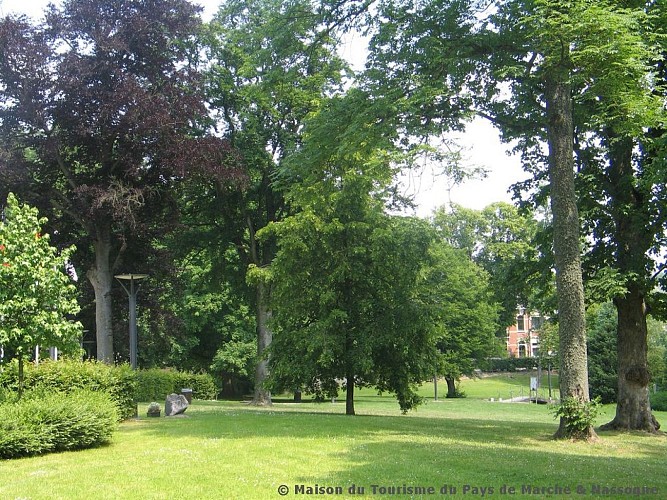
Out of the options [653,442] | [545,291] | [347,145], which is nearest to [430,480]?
[347,145]

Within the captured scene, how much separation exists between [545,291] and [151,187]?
13419 mm

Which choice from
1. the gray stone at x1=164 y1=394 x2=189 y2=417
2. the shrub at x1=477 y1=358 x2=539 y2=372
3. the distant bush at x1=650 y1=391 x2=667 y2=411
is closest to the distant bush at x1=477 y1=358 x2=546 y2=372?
the shrub at x1=477 y1=358 x2=539 y2=372

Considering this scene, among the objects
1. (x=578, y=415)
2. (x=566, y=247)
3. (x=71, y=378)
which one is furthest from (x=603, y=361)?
(x=71, y=378)

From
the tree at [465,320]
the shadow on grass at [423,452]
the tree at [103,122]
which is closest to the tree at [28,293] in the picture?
the shadow on grass at [423,452]

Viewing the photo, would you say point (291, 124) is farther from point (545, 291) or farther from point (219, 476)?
point (219, 476)

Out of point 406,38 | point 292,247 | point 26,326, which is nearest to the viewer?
point 26,326

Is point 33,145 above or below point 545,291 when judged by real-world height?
above

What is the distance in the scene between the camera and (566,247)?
13875mm

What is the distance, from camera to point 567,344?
1352cm

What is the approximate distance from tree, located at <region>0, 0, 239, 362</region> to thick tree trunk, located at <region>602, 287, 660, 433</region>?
1347 cm

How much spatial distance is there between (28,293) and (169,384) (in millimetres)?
20824

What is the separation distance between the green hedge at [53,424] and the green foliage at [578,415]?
913 centimetres

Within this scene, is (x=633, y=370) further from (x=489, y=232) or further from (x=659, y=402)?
(x=489, y=232)

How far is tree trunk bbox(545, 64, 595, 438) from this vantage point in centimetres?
1335
